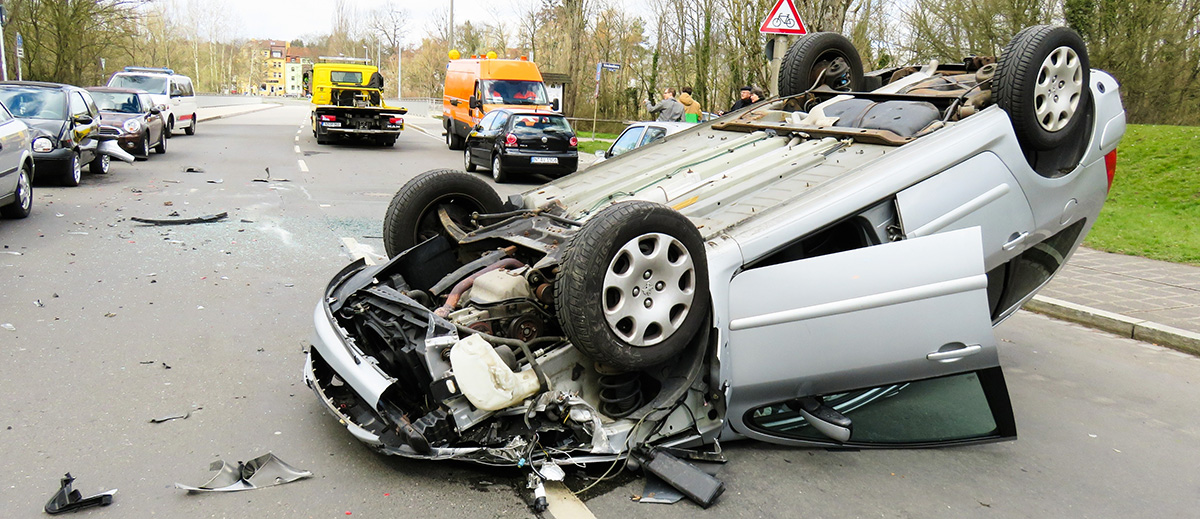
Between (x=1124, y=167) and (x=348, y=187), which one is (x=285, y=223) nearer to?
(x=348, y=187)

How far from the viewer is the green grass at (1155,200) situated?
388 inches

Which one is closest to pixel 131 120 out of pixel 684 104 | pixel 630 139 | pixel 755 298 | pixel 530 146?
pixel 530 146

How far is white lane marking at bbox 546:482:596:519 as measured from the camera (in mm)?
3303

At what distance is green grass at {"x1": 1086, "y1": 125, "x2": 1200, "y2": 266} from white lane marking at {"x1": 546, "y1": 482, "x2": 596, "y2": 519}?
861 centimetres

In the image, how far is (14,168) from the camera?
9.25m

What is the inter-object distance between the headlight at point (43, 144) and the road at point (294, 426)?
15.4ft

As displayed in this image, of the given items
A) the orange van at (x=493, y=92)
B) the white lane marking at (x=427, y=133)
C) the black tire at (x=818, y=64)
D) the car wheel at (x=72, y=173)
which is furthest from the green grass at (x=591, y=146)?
the black tire at (x=818, y=64)

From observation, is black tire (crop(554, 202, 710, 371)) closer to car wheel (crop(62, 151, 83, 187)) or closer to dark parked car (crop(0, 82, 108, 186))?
dark parked car (crop(0, 82, 108, 186))

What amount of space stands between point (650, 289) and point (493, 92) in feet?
69.9

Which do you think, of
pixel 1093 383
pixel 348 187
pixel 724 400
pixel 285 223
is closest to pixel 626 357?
pixel 724 400

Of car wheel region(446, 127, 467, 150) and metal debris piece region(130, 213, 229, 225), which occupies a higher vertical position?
car wheel region(446, 127, 467, 150)

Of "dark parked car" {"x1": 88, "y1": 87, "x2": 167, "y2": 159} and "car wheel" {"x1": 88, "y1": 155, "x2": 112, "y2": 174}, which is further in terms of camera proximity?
"dark parked car" {"x1": 88, "y1": 87, "x2": 167, "y2": 159}

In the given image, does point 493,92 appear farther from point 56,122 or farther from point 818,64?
point 818,64

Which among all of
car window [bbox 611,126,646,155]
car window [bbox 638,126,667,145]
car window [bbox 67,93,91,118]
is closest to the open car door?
car window [bbox 611,126,646,155]
